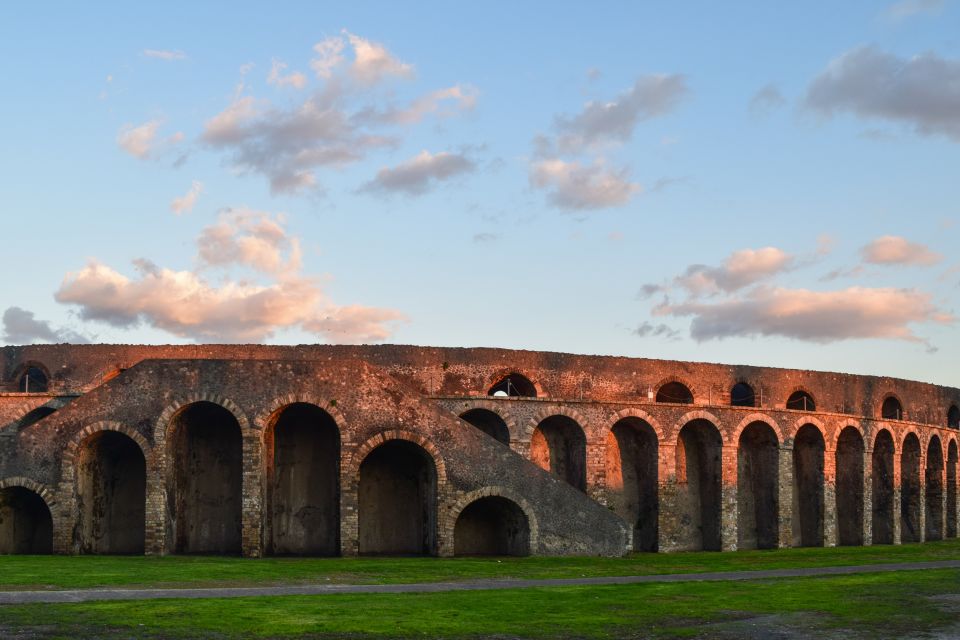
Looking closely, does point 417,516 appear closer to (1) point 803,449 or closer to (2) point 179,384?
(2) point 179,384

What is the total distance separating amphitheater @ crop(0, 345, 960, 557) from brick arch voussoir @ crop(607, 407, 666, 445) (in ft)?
0.16

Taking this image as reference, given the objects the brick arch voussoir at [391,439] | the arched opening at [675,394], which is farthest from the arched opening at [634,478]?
the brick arch voussoir at [391,439]

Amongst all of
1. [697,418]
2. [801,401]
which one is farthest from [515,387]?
[801,401]

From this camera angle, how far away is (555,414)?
2905 centimetres

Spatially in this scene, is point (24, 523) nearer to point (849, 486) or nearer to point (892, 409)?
point (849, 486)

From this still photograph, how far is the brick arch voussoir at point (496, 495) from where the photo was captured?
79.4 ft

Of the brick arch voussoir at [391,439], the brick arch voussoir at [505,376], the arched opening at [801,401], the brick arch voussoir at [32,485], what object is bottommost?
the brick arch voussoir at [32,485]

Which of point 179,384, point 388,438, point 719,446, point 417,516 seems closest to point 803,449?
point 719,446

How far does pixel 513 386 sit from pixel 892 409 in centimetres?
1526

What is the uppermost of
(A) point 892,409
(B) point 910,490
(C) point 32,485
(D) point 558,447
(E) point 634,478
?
(A) point 892,409

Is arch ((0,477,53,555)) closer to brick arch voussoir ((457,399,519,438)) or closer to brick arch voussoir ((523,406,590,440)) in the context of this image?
brick arch voussoir ((457,399,519,438))

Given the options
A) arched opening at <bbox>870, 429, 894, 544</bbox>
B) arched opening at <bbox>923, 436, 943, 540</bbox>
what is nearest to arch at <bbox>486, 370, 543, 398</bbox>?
arched opening at <bbox>870, 429, 894, 544</bbox>

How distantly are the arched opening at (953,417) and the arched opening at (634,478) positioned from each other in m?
17.9

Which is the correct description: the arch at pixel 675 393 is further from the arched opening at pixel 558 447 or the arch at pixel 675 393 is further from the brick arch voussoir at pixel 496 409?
the brick arch voussoir at pixel 496 409
